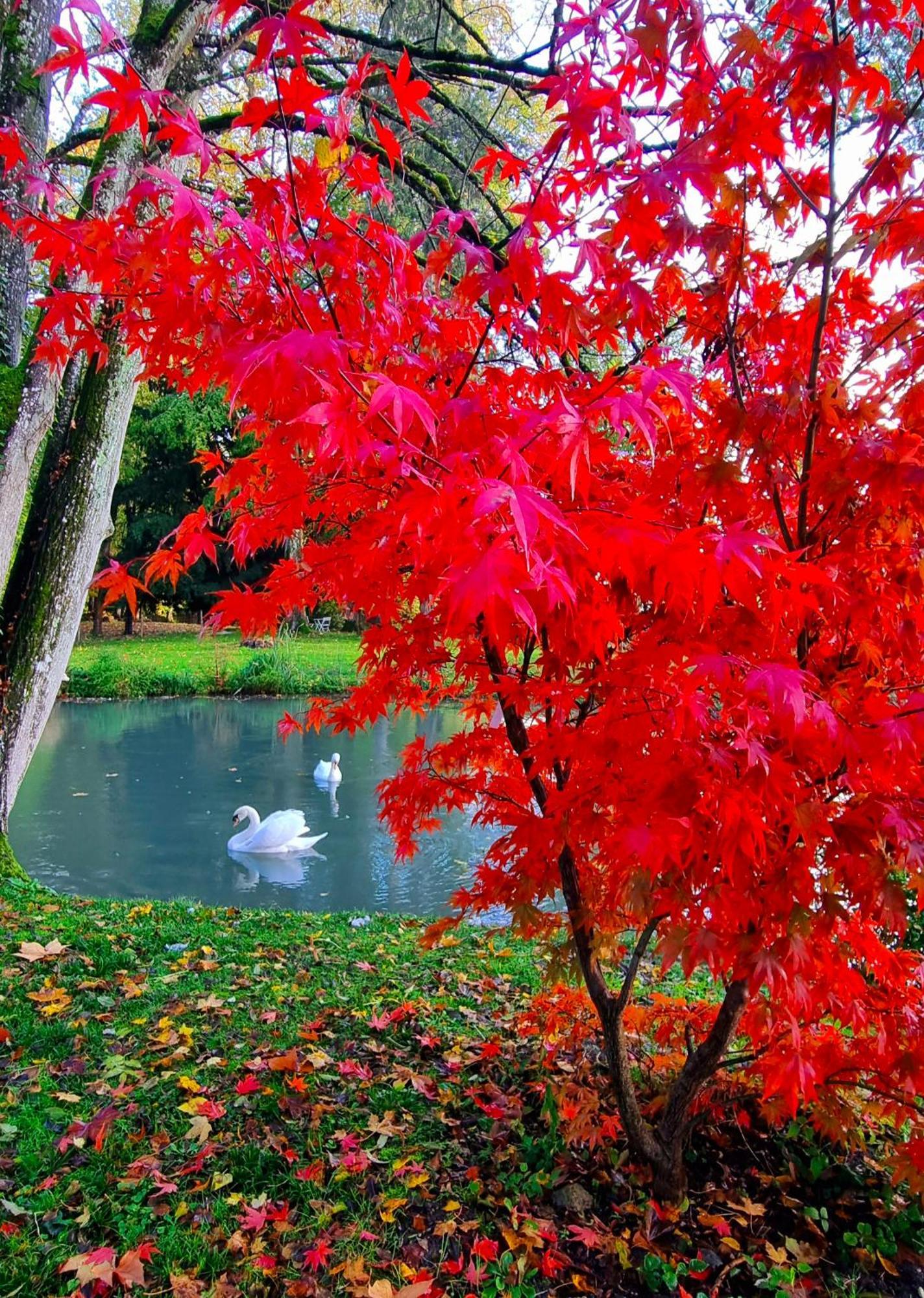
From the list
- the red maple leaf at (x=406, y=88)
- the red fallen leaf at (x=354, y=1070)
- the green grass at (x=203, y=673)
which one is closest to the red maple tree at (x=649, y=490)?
the red maple leaf at (x=406, y=88)

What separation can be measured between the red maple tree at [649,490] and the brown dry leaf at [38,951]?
2186 millimetres

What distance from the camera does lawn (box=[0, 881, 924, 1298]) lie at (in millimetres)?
1732

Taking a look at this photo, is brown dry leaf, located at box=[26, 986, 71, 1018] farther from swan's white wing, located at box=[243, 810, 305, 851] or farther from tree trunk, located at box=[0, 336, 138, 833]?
swan's white wing, located at box=[243, 810, 305, 851]

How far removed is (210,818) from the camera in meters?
7.25

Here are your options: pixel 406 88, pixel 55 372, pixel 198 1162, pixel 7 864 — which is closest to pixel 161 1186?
pixel 198 1162

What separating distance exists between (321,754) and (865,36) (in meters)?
8.76

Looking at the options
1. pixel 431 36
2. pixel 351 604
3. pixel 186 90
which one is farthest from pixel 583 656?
pixel 431 36

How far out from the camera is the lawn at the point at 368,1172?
5.68 ft

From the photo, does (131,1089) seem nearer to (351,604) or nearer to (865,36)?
(351,604)

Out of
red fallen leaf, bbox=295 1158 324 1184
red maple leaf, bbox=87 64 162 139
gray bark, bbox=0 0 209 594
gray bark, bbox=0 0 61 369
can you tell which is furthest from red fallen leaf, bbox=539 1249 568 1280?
gray bark, bbox=0 0 61 369

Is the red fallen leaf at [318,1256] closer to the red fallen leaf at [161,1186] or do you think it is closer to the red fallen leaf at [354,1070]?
the red fallen leaf at [161,1186]

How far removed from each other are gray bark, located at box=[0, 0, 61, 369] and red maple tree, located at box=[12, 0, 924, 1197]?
1.76 m

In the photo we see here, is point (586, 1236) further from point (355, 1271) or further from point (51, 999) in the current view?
point (51, 999)

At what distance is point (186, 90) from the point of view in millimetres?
3943
